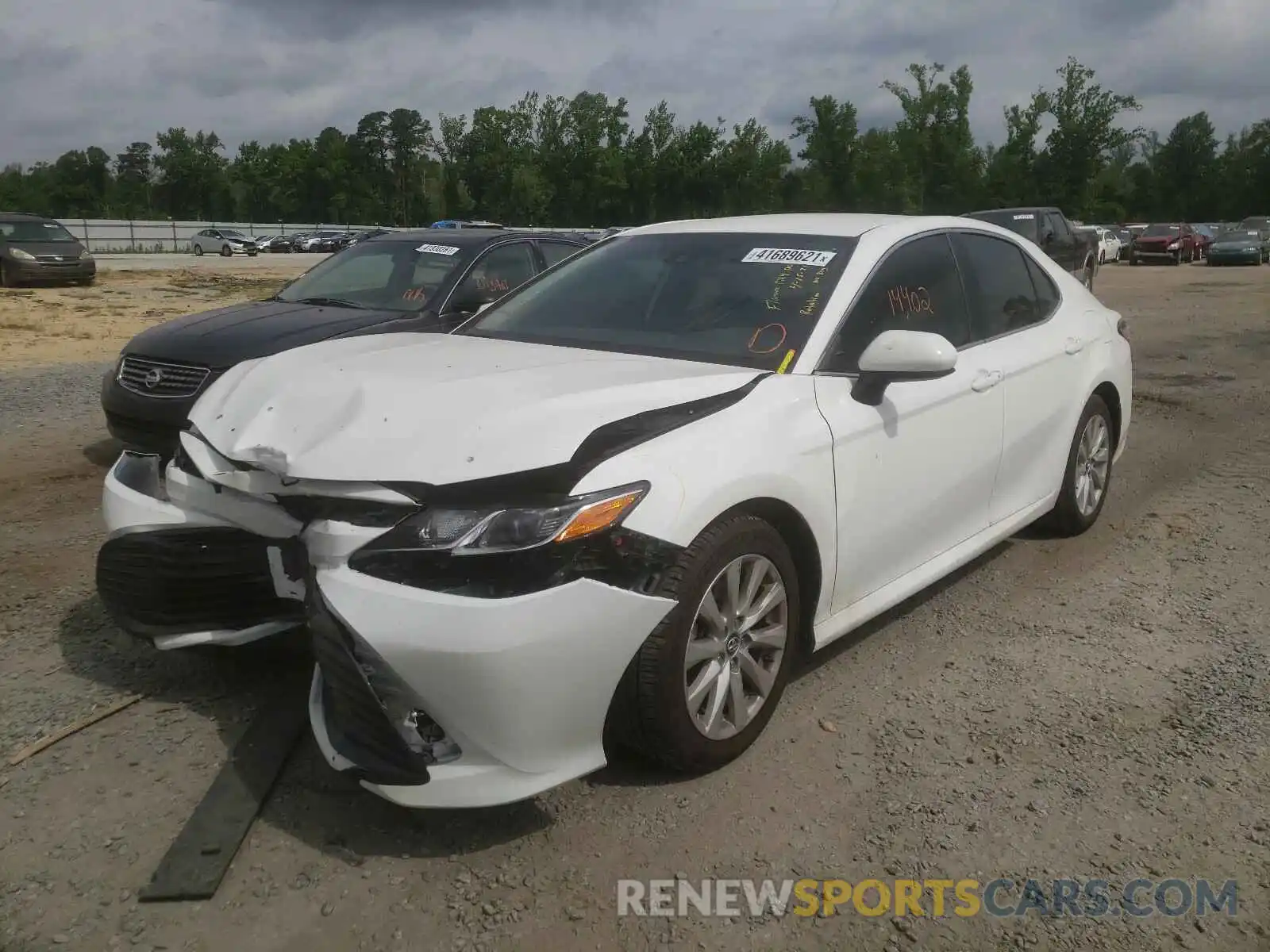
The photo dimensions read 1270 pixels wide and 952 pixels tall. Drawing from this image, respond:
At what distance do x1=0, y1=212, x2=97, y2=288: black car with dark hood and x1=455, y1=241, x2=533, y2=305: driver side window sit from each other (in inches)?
706

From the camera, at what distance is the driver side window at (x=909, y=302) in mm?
3684

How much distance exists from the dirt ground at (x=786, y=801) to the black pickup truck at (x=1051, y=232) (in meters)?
15.9

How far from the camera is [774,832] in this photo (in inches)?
114

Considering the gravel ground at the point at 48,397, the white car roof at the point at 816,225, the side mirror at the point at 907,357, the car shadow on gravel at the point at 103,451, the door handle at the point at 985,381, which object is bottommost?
the car shadow on gravel at the point at 103,451

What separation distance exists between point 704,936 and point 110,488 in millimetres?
2504

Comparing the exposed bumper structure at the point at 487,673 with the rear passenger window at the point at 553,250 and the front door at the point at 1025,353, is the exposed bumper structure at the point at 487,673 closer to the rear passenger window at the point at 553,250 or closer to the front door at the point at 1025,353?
the front door at the point at 1025,353

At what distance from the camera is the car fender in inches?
111

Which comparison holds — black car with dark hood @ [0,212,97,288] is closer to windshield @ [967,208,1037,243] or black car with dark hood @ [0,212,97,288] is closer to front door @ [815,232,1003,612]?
windshield @ [967,208,1037,243]

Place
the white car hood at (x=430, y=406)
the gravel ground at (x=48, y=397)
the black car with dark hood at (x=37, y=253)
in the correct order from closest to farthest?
the white car hood at (x=430, y=406), the gravel ground at (x=48, y=397), the black car with dark hood at (x=37, y=253)

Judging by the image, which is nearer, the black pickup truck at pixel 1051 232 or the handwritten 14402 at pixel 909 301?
the handwritten 14402 at pixel 909 301

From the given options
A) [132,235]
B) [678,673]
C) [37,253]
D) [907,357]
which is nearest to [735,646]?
[678,673]

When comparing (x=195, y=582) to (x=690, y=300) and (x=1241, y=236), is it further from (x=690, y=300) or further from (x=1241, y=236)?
(x=1241, y=236)

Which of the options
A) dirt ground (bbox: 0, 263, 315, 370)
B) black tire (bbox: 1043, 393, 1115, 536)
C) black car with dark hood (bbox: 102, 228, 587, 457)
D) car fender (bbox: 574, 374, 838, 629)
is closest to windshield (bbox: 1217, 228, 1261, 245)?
dirt ground (bbox: 0, 263, 315, 370)

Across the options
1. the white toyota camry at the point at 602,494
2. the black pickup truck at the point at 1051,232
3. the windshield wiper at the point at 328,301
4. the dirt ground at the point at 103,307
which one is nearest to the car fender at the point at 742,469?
the white toyota camry at the point at 602,494
